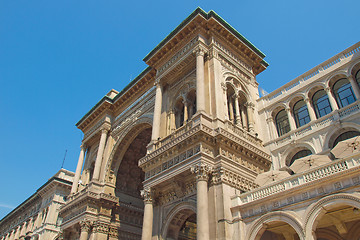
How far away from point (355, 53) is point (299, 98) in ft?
14.6

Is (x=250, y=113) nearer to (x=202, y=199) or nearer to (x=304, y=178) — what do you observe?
(x=202, y=199)

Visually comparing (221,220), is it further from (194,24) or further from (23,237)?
(23,237)

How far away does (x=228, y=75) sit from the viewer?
74.2 feet

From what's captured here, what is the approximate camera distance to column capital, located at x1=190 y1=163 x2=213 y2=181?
Result: 1669 cm

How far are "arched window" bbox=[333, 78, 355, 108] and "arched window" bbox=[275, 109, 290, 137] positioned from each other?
12.2ft

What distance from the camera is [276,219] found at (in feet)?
46.5

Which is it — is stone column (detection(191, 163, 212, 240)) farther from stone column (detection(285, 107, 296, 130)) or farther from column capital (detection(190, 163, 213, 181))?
stone column (detection(285, 107, 296, 130))

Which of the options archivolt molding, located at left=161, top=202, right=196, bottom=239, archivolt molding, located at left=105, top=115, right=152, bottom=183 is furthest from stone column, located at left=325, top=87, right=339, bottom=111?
archivolt molding, located at left=105, top=115, right=152, bottom=183

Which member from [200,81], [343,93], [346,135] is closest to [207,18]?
[200,81]

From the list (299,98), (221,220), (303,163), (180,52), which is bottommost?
(221,220)

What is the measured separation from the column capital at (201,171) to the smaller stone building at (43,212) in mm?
31880

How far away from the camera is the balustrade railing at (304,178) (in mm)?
12766

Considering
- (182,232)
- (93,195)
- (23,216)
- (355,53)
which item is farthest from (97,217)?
(23,216)

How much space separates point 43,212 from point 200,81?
118ft
